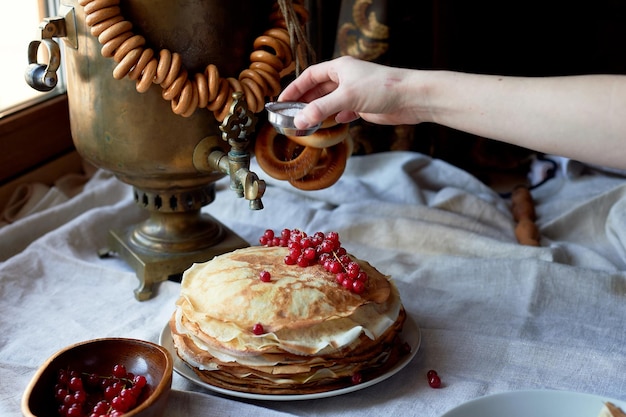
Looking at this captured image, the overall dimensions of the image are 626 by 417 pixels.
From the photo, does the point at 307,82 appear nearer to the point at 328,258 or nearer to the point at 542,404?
the point at 328,258

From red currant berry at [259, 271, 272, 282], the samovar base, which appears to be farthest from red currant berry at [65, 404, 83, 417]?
the samovar base

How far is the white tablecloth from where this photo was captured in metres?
0.94

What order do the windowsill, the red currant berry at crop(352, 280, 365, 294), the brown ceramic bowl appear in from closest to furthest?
the brown ceramic bowl
the red currant berry at crop(352, 280, 365, 294)
the windowsill

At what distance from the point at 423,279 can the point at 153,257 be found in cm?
40

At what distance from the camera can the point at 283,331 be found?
0.85 m

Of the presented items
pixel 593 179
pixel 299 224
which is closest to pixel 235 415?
pixel 299 224

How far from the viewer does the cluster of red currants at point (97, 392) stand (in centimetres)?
80

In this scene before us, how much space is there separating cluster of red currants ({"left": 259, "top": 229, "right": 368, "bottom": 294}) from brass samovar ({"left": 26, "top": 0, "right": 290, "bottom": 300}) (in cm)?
8

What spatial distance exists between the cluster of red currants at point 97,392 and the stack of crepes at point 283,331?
0.08 meters

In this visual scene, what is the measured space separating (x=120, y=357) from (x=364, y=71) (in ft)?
1.39

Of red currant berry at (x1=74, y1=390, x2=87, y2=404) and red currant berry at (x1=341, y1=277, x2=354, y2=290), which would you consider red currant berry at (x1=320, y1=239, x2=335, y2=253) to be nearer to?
red currant berry at (x1=341, y1=277, x2=354, y2=290)

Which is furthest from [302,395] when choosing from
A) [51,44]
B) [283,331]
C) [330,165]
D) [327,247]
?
[51,44]

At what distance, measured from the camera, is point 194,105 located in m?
1.06

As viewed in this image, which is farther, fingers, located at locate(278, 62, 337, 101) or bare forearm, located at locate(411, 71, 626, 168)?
fingers, located at locate(278, 62, 337, 101)
